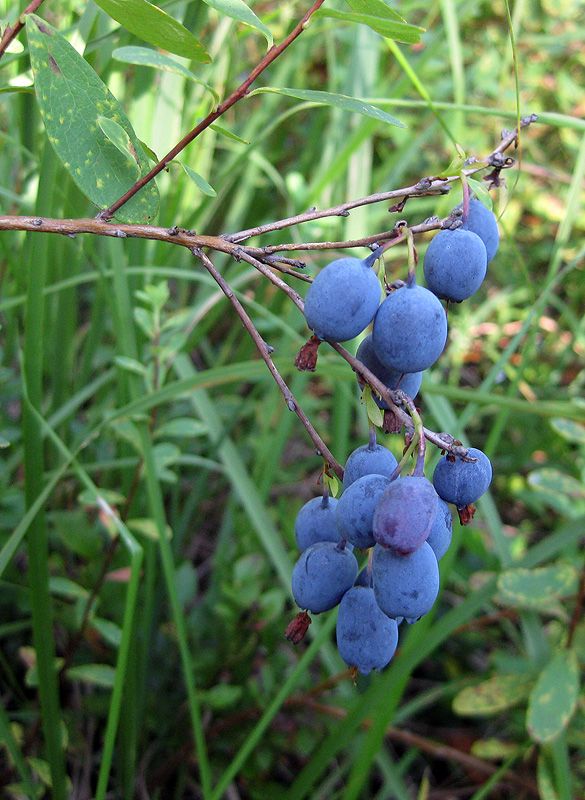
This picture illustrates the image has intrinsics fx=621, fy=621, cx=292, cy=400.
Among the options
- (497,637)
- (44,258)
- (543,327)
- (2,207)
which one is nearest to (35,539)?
(44,258)

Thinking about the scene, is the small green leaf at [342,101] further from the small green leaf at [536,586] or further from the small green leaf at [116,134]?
the small green leaf at [536,586]

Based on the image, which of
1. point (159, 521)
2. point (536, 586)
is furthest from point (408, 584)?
point (536, 586)

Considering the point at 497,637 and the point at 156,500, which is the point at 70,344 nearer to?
the point at 156,500

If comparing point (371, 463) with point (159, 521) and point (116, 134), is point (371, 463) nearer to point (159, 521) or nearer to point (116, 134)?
point (116, 134)

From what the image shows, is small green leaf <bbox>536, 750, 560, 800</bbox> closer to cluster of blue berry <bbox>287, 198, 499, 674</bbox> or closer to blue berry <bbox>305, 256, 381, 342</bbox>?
cluster of blue berry <bbox>287, 198, 499, 674</bbox>

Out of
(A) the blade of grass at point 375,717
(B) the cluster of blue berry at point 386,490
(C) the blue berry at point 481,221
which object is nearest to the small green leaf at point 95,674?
(A) the blade of grass at point 375,717

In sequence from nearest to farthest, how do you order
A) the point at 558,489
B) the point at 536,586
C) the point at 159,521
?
the point at 159,521
the point at 536,586
the point at 558,489
